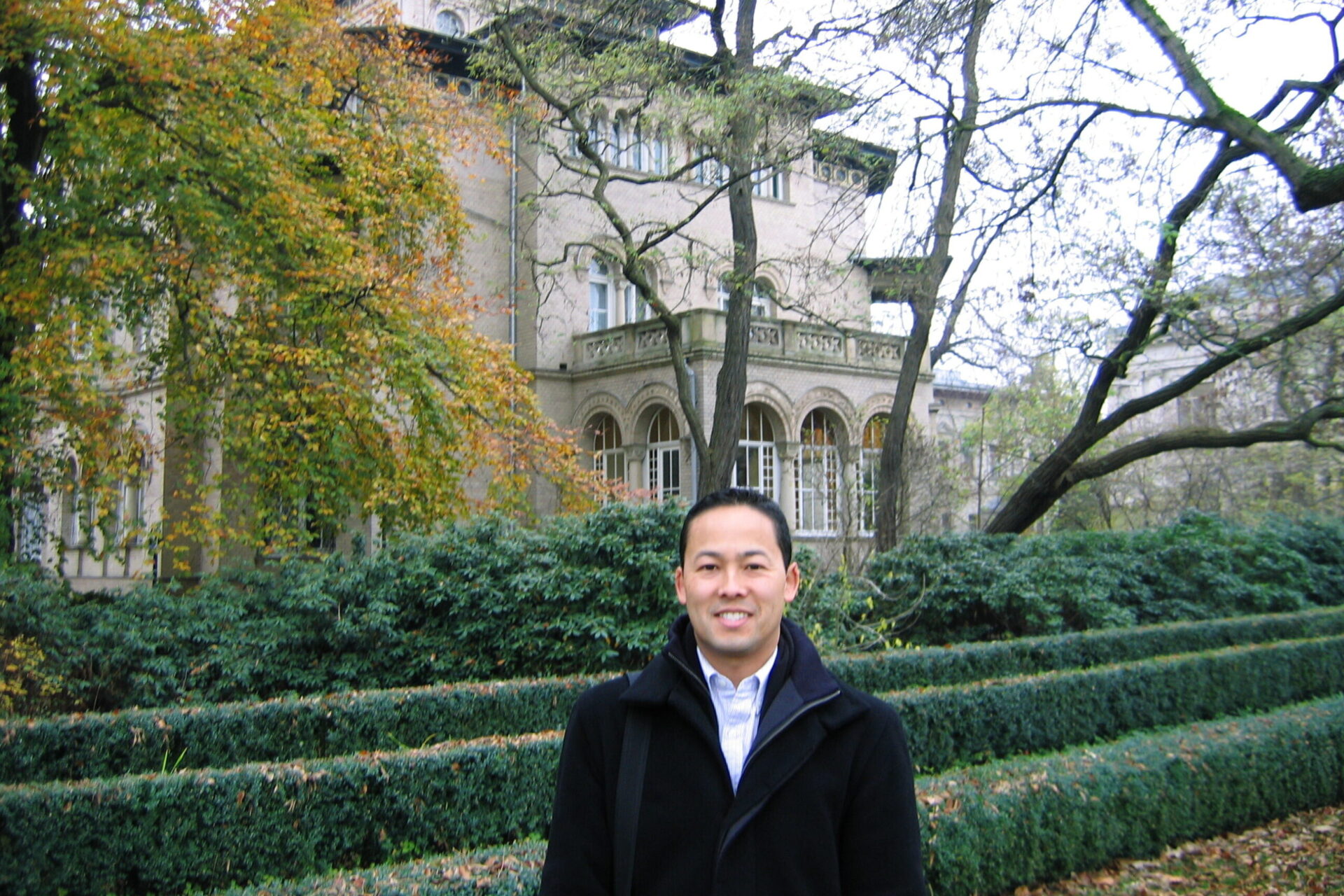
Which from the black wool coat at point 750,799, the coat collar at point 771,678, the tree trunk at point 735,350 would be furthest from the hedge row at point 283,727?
the tree trunk at point 735,350

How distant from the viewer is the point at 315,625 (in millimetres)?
10258

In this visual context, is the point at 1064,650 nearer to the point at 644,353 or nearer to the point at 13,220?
the point at 13,220

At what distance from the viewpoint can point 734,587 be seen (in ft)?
8.74

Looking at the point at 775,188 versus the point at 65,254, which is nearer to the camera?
the point at 65,254

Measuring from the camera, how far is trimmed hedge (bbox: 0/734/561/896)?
5.72 m

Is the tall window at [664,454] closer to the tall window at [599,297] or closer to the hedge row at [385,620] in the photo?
the tall window at [599,297]

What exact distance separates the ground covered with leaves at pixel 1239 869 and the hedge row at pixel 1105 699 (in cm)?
168

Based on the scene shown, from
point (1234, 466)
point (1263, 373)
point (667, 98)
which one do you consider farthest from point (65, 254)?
point (1234, 466)

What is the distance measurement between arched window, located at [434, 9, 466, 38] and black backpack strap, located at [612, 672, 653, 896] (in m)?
30.4

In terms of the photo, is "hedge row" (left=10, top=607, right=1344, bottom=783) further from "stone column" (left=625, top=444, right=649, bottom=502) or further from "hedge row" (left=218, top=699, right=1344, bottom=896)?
"stone column" (left=625, top=444, right=649, bottom=502)

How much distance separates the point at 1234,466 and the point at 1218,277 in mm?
15684

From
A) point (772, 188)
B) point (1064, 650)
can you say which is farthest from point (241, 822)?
point (772, 188)

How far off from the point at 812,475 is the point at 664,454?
336 centimetres

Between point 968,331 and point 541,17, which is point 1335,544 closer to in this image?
point 968,331
